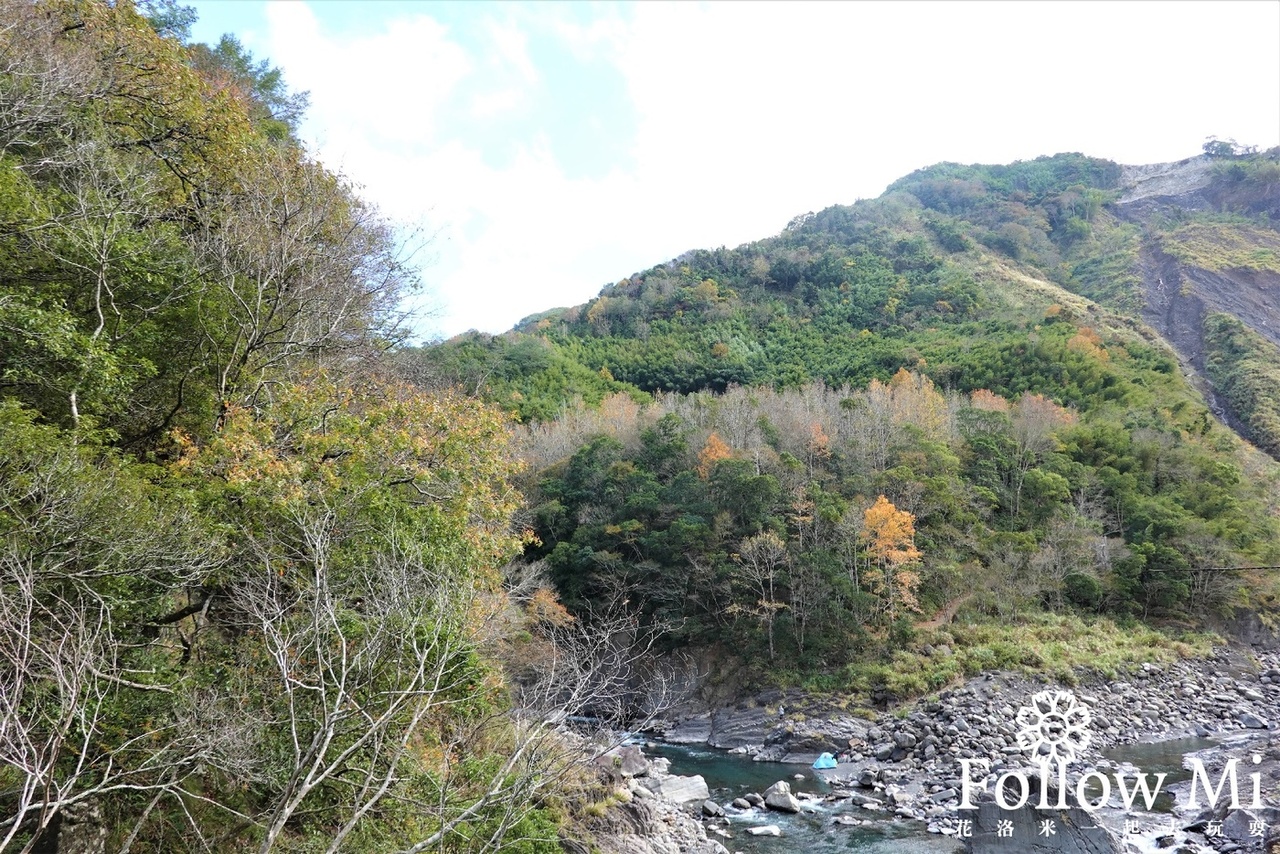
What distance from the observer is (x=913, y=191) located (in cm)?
10706

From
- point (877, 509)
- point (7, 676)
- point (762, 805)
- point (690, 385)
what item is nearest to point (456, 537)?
point (7, 676)

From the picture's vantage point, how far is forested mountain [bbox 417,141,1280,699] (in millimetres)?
25266

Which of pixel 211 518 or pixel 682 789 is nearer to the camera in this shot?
pixel 211 518

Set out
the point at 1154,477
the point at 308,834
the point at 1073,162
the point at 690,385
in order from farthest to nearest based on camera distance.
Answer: the point at 1073,162, the point at 690,385, the point at 1154,477, the point at 308,834

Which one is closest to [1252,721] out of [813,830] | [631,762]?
[813,830]

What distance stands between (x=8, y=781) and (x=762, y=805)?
14.3 metres

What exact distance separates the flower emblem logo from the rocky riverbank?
0.28m

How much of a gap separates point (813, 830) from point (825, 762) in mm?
5023

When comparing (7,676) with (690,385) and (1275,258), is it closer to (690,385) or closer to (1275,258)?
(690,385)

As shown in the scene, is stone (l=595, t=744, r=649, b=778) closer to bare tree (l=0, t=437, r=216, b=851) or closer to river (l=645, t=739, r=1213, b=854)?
river (l=645, t=739, r=1213, b=854)

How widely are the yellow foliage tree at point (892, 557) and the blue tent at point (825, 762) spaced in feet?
23.1

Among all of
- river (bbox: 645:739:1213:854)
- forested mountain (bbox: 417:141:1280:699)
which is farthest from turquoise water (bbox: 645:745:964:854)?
forested mountain (bbox: 417:141:1280:699)

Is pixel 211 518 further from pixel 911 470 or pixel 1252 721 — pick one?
pixel 1252 721

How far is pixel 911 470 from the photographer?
29.0 m
